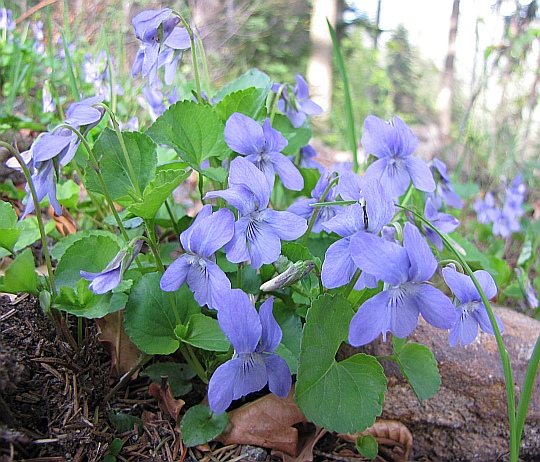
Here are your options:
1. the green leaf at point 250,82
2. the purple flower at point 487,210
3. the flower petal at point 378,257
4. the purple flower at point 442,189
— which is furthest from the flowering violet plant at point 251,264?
the purple flower at point 487,210

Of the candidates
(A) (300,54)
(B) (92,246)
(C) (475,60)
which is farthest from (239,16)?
(B) (92,246)

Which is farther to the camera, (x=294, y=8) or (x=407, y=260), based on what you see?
(x=294, y=8)

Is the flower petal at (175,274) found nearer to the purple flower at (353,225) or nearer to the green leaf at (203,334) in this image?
the green leaf at (203,334)

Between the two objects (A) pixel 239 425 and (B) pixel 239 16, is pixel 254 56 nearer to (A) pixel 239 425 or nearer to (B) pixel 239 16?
(B) pixel 239 16

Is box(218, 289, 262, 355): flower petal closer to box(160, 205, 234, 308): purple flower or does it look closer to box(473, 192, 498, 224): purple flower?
box(160, 205, 234, 308): purple flower

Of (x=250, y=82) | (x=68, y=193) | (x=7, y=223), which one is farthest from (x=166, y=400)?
(x=250, y=82)
